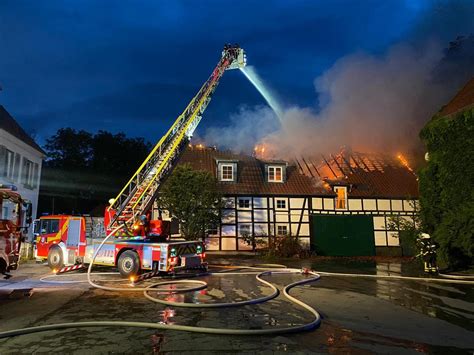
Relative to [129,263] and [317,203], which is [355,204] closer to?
[317,203]

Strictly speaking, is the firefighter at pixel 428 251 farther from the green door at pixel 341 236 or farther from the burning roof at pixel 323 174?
the burning roof at pixel 323 174

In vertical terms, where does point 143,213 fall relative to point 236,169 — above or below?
below

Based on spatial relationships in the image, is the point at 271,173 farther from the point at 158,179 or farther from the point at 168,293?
the point at 168,293

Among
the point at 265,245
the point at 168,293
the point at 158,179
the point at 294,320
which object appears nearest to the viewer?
the point at 294,320

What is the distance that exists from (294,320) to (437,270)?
9.71m

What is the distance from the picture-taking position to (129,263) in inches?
434

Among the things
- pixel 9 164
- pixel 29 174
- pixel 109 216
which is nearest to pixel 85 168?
pixel 29 174

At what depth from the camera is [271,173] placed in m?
23.9

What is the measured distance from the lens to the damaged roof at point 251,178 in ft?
75.0

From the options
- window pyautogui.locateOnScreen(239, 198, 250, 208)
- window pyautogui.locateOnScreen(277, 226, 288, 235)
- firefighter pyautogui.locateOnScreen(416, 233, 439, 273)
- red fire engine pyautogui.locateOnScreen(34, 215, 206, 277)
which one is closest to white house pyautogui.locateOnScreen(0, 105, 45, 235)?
red fire engine pyautogui.locateOnScreen(34, 215, 206, 277)

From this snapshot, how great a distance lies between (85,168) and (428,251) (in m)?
Answer: 31.2

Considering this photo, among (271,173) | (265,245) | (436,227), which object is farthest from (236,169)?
(436,227)

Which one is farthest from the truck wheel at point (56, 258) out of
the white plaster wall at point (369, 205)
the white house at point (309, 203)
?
the white plaster wall at point (369, 205)

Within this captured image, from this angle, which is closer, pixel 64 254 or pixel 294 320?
pixel 294 320
